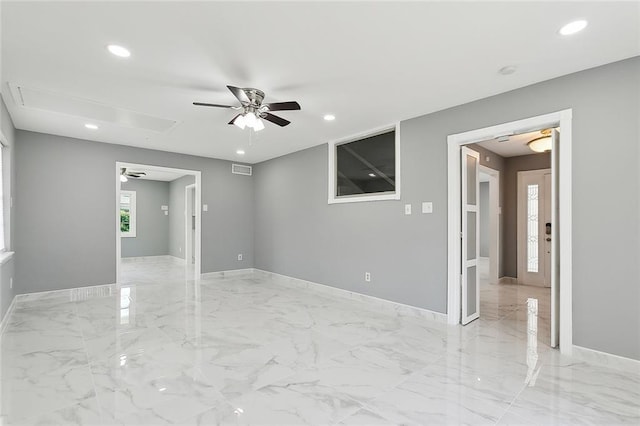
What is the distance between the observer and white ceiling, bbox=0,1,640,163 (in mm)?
2062

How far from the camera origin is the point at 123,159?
563cm

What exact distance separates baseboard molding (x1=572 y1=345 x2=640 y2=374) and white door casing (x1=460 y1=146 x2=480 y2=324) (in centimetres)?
111

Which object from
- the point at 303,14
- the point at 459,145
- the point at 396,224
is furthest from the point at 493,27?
the point at 396,224

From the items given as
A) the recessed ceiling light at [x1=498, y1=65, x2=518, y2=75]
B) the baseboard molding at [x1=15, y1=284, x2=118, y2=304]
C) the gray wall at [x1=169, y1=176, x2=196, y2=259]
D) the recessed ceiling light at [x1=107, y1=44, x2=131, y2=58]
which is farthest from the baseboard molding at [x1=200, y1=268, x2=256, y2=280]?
the recessed ceiling light at [x1=498, y1=65, x2=518, y2=75]

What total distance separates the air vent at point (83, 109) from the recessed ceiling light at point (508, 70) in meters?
3.92

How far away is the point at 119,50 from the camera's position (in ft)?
8.25

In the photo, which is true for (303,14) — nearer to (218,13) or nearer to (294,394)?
(218,13)

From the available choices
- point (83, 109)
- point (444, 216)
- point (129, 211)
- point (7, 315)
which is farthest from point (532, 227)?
point (129, 211)

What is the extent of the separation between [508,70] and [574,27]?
620 millimetres

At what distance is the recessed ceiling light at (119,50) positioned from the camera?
2469mm

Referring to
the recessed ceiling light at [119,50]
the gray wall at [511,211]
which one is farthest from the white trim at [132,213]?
the gray wall at [511,211]

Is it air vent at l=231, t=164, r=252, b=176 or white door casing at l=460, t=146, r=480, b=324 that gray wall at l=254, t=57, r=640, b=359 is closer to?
white door casing at l=460, t=146, r=480, b=324

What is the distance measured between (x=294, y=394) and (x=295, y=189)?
428cm

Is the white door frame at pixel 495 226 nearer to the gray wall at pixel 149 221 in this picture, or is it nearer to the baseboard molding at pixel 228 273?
the baseboard molding at pixel 228 273
